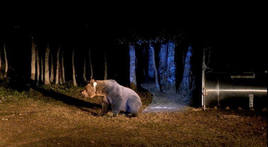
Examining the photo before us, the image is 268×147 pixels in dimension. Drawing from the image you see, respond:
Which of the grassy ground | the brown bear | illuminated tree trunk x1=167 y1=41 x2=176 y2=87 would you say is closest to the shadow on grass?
the grassy ground

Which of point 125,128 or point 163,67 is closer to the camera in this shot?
point 125,128

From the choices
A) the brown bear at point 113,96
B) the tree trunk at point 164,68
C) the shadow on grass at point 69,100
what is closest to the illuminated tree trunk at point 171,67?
the tree trunk at point 164,68

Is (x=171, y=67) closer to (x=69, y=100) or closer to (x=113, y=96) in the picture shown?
(x=69, y=100)

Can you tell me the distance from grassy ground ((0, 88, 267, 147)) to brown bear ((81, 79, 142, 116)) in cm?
42

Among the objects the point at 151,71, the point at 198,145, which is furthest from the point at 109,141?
the point at 151,71

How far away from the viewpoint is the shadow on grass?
14.4 metres

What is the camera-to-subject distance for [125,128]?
9.70 meters

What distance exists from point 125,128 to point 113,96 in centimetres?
240

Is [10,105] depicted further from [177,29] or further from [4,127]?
[177,29]

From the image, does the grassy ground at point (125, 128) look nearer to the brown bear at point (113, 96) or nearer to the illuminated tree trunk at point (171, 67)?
the brown bear at point (113, 96)

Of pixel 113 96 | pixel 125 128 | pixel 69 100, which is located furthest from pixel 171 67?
pixel 125 128

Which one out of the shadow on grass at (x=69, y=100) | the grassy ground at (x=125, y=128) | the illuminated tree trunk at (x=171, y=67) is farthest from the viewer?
the illuminated tree trunk at (x=171, y=67)

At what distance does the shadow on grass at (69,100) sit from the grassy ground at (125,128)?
0.20 m

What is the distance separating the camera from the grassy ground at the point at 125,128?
7.84 metres
